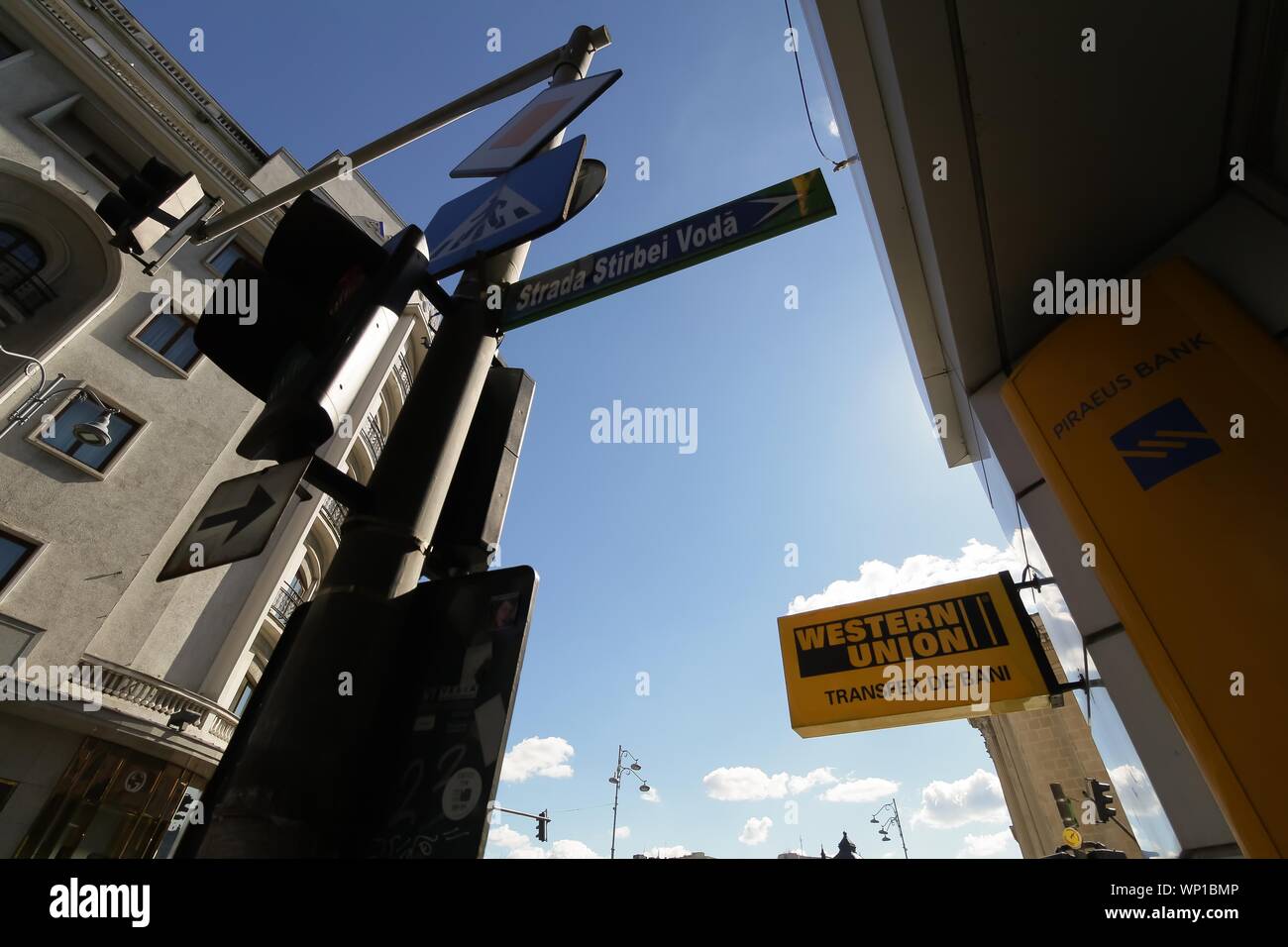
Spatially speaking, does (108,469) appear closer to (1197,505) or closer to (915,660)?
(915,660)

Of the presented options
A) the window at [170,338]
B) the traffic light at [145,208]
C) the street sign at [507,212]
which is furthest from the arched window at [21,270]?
the street sign at [507,212]

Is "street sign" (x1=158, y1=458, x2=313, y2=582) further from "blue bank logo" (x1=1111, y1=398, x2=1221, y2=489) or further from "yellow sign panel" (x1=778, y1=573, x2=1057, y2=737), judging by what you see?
"yellow sign panel" (x1=778, y1=573, x2=1057, y2=737)

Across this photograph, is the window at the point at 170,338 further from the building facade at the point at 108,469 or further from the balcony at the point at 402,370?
the balcony at the point at 402,370

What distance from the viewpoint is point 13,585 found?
10.1 m

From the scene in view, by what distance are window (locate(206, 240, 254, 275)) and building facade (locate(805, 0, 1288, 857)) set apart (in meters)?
17.7

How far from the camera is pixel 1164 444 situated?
2.78 m

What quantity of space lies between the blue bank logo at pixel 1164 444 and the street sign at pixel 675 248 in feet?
6.40

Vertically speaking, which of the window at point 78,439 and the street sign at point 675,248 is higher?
the window at point 78,439

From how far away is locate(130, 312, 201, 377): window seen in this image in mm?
13562

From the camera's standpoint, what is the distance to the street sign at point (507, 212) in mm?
2223

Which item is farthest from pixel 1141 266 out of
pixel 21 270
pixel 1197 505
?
pixel 21 270

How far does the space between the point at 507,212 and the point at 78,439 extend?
47.2 feet

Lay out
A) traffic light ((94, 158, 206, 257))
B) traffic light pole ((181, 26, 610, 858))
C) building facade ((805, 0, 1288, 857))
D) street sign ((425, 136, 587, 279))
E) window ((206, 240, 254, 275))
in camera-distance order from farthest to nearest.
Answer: window ((206, 240, 254, 275)) < traffic light ((94, 158, 206, 257)) < building facade ((805, 0, 1288, 857)) < street sign ((425, 136, 587, 279)) < traffic light pole ((181, 26, 610, 858))

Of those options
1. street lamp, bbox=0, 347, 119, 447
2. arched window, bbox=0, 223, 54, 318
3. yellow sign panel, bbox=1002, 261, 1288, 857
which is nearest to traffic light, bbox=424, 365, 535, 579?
yellow sign panel, bbox=1002, 261, 1288, 857
